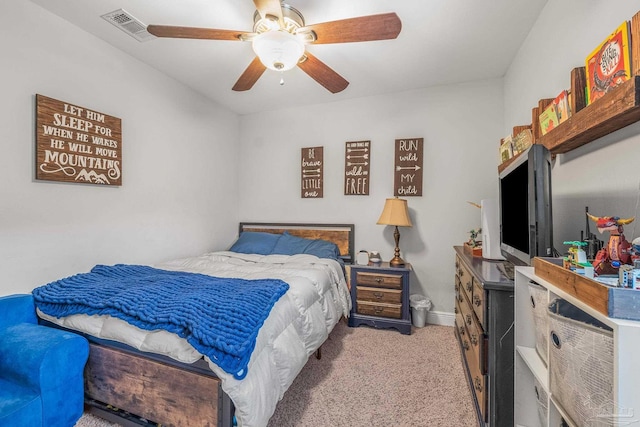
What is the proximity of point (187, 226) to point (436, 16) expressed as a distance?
299 centimetres

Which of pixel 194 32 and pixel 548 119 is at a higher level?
pixel 194 32

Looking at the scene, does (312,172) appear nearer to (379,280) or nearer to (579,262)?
(379,280)

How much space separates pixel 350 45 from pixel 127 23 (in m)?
1.67

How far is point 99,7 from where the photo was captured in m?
1.91

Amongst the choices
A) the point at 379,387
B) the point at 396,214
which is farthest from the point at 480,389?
the point at 396,214

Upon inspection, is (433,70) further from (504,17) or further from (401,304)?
(401,304)

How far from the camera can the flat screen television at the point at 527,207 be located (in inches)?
47.1

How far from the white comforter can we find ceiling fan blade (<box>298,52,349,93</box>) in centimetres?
151

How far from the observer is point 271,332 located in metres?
1.51

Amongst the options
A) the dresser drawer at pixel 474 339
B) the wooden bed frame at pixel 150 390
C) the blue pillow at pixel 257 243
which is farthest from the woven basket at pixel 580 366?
the blue pillow at pixel 257 243

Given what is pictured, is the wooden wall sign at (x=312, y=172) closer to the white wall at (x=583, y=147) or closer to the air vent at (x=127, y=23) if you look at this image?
the air vent at (x=127, y=23)

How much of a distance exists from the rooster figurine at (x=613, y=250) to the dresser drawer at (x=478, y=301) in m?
0.58

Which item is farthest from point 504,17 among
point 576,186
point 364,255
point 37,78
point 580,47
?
point 37,78

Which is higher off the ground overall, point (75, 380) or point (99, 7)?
point (99, 7)
